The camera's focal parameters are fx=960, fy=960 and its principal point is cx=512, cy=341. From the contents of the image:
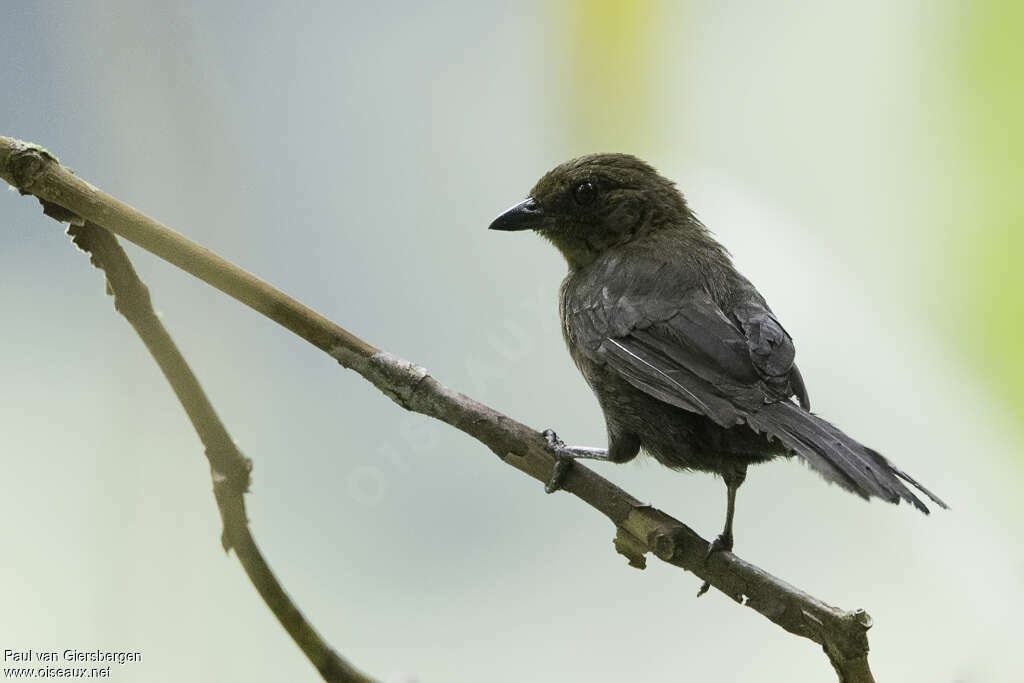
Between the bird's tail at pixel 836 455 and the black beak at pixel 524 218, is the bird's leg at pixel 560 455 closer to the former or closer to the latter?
the bird's tail at pixel 836 455

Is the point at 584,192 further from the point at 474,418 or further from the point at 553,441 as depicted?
the point at 474,418

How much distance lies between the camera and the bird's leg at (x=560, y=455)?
5.29ft

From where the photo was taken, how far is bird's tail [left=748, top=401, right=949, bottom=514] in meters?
1.35

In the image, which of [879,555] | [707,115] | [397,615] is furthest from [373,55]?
[879,555]

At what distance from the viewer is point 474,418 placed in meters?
1.55

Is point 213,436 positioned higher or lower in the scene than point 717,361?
lower

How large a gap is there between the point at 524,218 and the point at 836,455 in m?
1.08

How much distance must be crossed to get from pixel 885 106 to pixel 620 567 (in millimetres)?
1489

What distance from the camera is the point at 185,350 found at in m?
2.43

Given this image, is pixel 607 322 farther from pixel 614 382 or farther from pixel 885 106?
pixel 885 106

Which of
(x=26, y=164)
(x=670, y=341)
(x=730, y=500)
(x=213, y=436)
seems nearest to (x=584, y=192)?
(x=670, y=341)

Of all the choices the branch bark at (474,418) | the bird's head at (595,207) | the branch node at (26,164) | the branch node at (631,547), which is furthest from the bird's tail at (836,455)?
the branch node at (26,164)

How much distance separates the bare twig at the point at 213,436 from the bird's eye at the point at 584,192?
3.66 ft

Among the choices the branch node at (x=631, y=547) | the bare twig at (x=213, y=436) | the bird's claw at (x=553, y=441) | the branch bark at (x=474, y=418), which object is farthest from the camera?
the bird's claw at (x=553, y=441)
